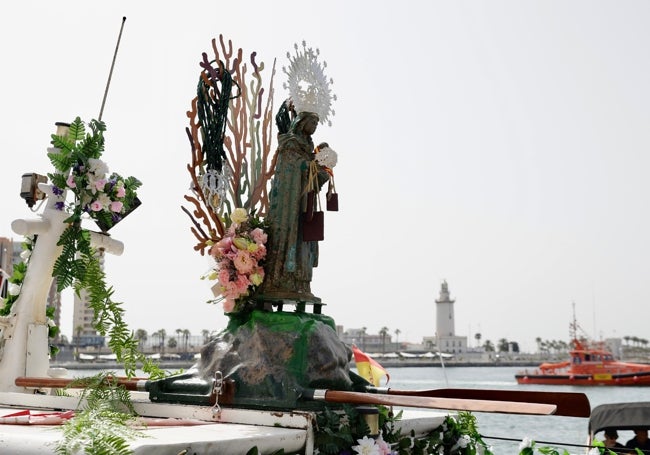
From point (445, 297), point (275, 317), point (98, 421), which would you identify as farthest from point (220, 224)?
point (445, 297)

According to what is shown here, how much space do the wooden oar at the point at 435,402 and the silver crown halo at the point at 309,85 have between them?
203 centimetres

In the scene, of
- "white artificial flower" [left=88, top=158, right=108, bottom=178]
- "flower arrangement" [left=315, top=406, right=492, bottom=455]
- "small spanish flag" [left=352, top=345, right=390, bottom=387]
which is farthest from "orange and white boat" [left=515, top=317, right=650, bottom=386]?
"white artificial flower" [left=88, top=158, right=108, bottom=178]

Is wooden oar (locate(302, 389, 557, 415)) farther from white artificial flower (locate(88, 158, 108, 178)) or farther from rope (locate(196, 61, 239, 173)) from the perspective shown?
white artificial flower (locate(88, 158, 108, 178))

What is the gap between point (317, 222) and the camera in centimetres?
471

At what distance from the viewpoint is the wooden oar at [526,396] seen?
11.6ft

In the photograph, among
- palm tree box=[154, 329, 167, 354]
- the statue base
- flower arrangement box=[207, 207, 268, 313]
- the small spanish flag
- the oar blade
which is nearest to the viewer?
the oar blade

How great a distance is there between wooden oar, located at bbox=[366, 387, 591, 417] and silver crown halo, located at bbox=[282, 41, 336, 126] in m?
2.02

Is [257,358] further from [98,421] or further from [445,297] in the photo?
[445,297]

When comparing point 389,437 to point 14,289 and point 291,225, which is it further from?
point 14,289

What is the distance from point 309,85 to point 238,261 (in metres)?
1.40

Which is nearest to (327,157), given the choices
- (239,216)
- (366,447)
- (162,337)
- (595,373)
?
(239,216)

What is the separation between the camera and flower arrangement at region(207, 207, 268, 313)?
177 inches

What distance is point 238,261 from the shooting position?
4.52 meters

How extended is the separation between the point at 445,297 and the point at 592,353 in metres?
62.9
